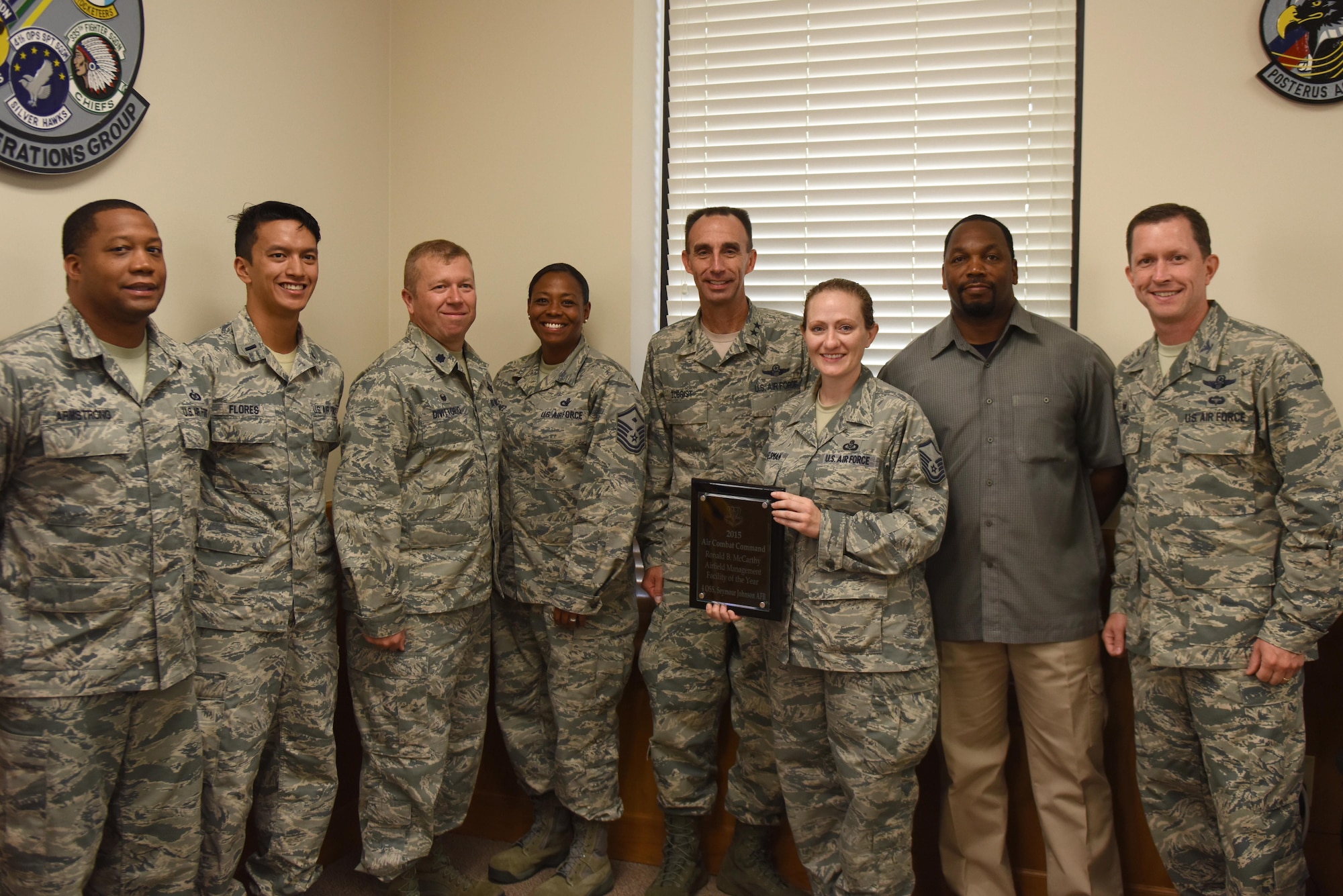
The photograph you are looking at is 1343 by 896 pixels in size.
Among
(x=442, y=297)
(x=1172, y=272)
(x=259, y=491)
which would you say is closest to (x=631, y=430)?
(x=442, y=297)

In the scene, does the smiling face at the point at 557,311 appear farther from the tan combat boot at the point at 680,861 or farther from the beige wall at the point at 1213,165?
the beige wall at the point at 1213,165

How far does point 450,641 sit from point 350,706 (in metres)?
0.70

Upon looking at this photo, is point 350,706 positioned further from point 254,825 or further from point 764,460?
point 764,460

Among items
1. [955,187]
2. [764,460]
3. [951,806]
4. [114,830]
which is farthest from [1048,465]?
[114,830]

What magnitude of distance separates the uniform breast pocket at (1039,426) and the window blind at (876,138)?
0.82 meters

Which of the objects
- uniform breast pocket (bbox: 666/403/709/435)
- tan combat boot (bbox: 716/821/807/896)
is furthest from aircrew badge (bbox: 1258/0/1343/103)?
tan combat boot (bbox: 716/821/807/896)

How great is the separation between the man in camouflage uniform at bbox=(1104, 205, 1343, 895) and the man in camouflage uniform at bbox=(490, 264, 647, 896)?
1.45 metres

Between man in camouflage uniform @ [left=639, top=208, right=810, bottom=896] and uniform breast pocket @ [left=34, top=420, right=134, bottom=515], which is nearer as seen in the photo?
uniform breast pocket @ [left=34, top=420, right=134, bottom=515]

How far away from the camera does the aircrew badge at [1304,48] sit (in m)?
2.62

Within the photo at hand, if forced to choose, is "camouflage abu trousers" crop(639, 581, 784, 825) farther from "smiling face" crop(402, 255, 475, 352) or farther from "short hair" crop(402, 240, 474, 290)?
"short hair" crop(402, 240, 474, 290)

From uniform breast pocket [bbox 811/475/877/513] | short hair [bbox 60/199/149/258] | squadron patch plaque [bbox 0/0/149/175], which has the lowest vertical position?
uniform breast pocket [bbox 811/475/877/513]

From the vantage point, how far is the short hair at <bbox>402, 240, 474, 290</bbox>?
2.57 metres

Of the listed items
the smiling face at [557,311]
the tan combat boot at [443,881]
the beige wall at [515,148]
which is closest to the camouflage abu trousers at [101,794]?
the tan combat boot at [443,881]

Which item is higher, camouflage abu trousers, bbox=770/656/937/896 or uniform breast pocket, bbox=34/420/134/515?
uniform breast pocket, bbox=34/420/134/515
